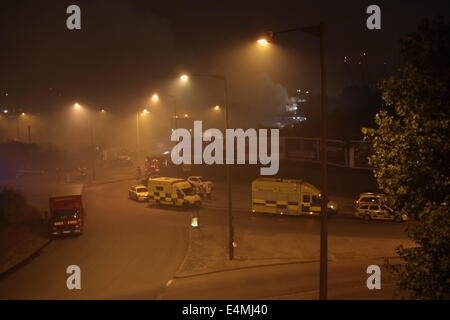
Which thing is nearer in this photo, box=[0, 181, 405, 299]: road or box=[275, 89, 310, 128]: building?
box=[0, 181, 405, 299]: road

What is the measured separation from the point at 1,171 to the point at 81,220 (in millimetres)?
33265

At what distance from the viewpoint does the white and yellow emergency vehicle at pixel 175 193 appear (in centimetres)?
2994

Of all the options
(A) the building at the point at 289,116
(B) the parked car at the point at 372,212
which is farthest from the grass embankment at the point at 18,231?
(A) the building at the point at 289,116

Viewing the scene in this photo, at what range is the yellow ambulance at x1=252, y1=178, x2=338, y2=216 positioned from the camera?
26.0m

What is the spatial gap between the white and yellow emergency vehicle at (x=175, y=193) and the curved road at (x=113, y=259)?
105cm

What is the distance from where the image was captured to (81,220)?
78.3 feet

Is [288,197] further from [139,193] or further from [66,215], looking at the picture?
[66,215]

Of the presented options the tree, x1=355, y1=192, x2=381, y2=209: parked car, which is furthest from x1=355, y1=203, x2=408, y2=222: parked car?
the tree

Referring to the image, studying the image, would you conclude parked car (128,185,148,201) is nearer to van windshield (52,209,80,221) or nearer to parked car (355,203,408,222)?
van windshield (52,209,80,221)

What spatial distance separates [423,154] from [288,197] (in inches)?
790

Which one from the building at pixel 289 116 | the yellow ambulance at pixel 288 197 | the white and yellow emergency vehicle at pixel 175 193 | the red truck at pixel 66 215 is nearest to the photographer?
the red truck at pixel 66 215

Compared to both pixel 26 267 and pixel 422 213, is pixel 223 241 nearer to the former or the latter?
pixel 26 267

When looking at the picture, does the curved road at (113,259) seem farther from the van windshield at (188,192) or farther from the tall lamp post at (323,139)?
the tall lamp post at (323,139)

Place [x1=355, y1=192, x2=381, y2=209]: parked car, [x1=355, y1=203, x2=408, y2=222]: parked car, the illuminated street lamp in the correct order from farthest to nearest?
[x1=355, y1=192, x2=381, y2=209]: parked car → [x1=355, y1=203, x2=408, y2=222]: parked car → the illuminated street lamp
